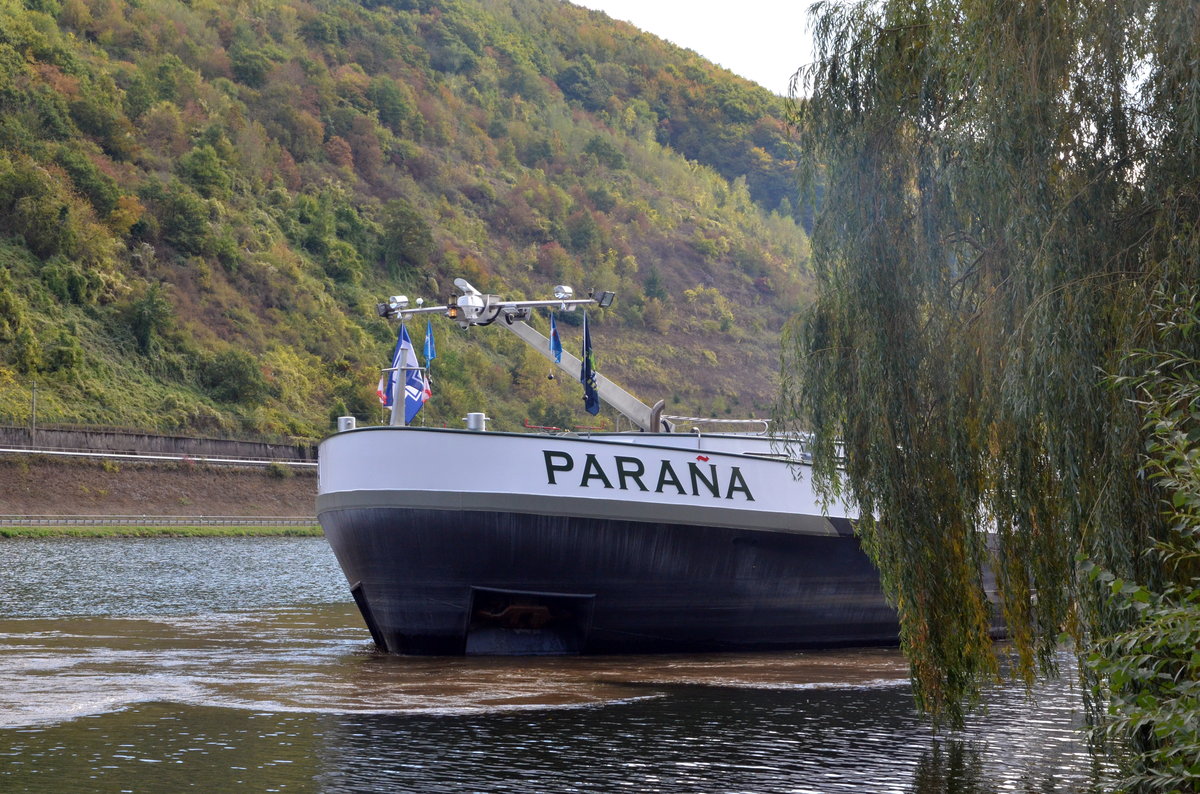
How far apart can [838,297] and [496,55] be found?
146338mm

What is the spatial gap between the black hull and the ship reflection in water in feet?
1.04

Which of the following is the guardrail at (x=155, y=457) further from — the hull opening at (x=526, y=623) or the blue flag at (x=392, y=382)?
the hull opening at (x=526, y=623)

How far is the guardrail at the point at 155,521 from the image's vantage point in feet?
178

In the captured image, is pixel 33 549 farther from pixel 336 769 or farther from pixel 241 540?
pixel 336 769

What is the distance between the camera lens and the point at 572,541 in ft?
51.5

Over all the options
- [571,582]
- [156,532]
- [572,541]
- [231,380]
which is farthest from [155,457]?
[572,541]

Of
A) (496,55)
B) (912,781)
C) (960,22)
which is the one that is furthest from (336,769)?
(496,55)

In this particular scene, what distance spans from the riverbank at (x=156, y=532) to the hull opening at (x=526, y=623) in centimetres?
3745

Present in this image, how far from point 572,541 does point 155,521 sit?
4717 centimetres

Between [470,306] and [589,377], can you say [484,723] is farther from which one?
[470,306]

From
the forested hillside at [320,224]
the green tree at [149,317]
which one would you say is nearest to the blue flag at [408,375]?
the forested hillside at [320,224]

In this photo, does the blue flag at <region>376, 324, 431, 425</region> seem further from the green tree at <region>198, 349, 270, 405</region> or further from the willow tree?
the green tree at <region>198, 349, 270, 405</region>

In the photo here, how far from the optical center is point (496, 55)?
152 meters

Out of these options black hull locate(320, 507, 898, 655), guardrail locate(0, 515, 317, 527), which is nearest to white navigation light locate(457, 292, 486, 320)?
black hull locate(320, 507, 898, 655)
